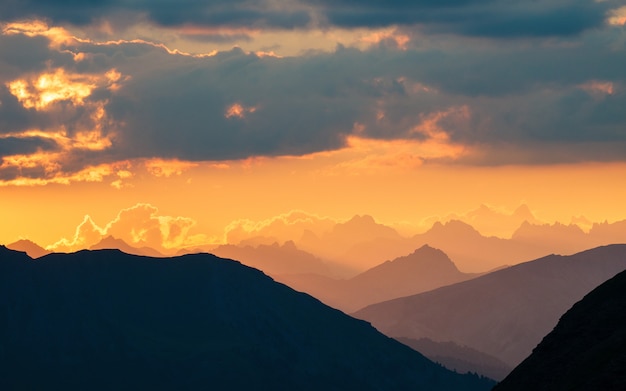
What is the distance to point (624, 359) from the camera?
437 ft

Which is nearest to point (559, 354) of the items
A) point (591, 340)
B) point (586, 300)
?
point (591, 340)


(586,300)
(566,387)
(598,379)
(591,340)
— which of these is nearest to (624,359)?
(598,379)

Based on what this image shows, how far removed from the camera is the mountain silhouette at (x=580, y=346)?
14825 centimetres

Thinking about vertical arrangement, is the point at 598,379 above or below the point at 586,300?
below

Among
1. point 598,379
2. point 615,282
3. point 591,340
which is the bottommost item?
point 598,379

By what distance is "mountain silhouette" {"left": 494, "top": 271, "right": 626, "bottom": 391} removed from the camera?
486ft

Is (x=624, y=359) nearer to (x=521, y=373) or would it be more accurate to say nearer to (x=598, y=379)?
(x=598, y=379)

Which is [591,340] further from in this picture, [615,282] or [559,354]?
[615,282]

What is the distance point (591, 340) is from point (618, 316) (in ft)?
21.1

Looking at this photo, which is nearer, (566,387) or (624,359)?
(624,359)

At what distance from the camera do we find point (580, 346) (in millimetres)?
170375

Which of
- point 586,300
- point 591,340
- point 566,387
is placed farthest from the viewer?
point 586,300

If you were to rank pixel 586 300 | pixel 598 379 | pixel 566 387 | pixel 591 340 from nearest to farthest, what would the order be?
pixel 598 379 < pixel 566 387 < pixel 591 340 < pixel 586 300

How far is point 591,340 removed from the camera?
170 metres
